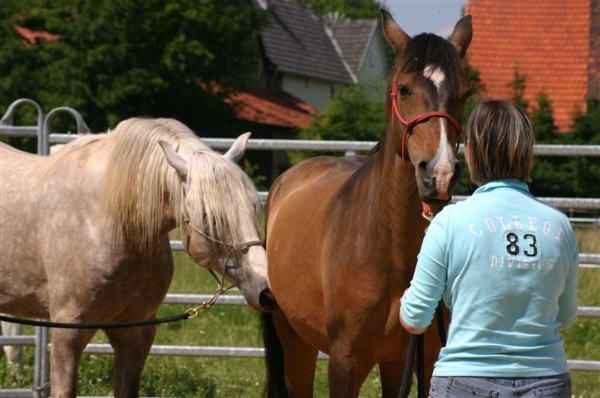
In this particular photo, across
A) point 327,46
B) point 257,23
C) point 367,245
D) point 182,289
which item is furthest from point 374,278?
point 327,46

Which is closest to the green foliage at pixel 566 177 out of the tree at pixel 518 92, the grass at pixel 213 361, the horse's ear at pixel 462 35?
the grass at pixel 213 361

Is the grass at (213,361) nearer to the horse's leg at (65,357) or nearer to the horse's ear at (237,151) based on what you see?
the horse's leg at (65,357)

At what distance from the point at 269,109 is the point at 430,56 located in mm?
35482

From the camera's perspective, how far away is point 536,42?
2617 centimetres

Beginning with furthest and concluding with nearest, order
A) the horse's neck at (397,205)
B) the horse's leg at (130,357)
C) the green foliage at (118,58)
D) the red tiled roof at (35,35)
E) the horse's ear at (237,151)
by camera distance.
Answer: the red tiled roof at (35,35) < the green foliage at (118,58) < the horse's leg at (130,357) < the horse's ear at (237,151) < the horse's neck at (397,205)

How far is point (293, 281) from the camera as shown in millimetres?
4695

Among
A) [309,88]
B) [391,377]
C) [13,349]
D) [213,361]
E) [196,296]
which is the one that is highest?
[391,377]

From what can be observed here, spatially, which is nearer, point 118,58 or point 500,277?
point 500,277

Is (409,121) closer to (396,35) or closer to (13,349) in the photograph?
(396,35)

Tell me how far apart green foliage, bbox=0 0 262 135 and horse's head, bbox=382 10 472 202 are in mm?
24553

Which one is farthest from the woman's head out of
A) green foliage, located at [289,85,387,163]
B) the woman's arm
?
green foliage, located at [289,85,387,163]

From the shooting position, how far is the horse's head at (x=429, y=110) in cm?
347

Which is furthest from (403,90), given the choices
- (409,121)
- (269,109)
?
(269,109)

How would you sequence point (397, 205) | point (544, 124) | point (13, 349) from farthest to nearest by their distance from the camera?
point (544, 124) → point (13, 349) → point (397, 205)
